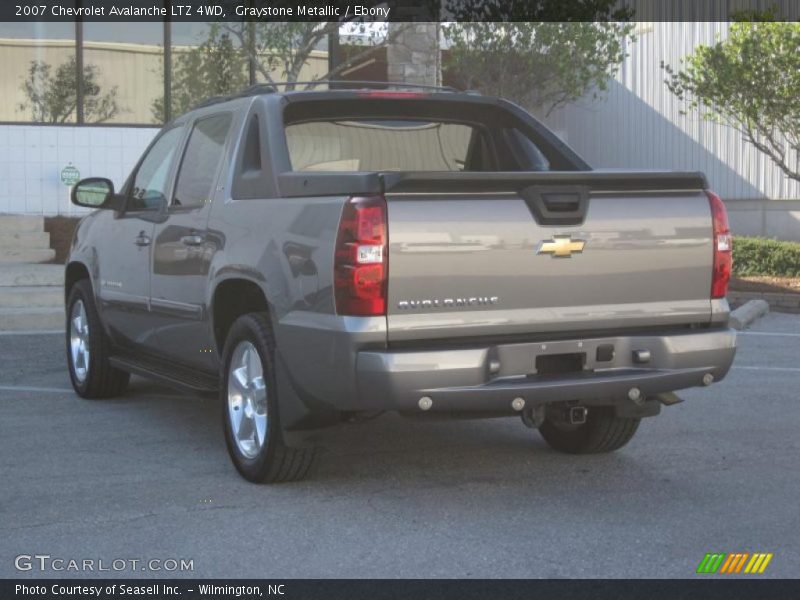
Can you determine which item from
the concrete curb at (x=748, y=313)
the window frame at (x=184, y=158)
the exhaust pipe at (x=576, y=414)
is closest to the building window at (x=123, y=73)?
the concrete curb at (x=748, y=313)

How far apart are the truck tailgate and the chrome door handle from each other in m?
1.69

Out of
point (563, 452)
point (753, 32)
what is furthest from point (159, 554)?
point (753, 32)

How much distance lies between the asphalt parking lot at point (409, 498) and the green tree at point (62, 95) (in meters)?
11.4

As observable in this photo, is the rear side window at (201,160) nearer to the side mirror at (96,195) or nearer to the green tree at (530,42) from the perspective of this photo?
the side mirror at (96,195)

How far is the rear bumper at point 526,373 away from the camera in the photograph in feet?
18.1

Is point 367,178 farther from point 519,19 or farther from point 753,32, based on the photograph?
point 519,19

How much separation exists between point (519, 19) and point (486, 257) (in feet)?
55.3

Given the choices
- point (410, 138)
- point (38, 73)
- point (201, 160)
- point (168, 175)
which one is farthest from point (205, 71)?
point (410, 138)

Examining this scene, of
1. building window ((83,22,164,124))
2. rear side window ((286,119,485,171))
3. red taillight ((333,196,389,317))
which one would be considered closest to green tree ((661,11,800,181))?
building window ((83,22,164,124))

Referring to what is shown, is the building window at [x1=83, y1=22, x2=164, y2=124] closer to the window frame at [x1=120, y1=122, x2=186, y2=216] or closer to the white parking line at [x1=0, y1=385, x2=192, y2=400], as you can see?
the white parking line at [x1=0, y1=385, x2=192, y2=400]

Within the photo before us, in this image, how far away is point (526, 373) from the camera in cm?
575

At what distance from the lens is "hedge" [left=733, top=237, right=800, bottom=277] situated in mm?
18000

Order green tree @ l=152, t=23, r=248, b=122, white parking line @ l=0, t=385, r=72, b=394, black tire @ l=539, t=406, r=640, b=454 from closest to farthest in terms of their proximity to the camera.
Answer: black tire @ l=539, t=406, r=640, b=454, white parking line @ l=0, t=385, r=72, b=394, green tree @ l=152, t=23, r=248, b=122

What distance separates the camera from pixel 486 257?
568 centimetres
